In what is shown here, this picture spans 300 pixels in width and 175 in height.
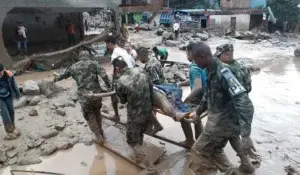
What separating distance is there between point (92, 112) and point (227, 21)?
27.5 meters

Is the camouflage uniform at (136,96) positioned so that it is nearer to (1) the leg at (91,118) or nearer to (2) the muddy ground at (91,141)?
(2) the muddy ground at (91,141)

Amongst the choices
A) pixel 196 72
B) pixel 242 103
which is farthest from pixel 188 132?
pixel 242 103

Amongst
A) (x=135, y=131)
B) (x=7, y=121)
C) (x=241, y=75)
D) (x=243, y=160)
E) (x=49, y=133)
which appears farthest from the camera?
(x=49, y=133)

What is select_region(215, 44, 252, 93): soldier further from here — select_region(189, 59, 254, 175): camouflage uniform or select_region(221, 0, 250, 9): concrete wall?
select_region(221, 0, 250, 9): concrete wall

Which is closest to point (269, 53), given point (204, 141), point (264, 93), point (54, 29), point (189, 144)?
point (264, 93)

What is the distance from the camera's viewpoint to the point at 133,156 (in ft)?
16.1

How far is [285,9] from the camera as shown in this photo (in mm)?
Result: 29750

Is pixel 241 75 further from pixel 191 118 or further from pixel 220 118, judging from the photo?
pixel 191 118

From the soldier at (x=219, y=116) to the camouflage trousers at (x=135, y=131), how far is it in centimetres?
83

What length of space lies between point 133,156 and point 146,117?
111 centimetres

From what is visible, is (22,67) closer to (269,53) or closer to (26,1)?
(26,1)

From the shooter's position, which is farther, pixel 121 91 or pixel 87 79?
pixel 87 79

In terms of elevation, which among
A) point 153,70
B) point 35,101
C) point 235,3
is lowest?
point 35,101

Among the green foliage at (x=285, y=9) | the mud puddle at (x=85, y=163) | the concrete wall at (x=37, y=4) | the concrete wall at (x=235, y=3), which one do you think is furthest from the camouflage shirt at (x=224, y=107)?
the concrete wall at (x=235, y=3)
